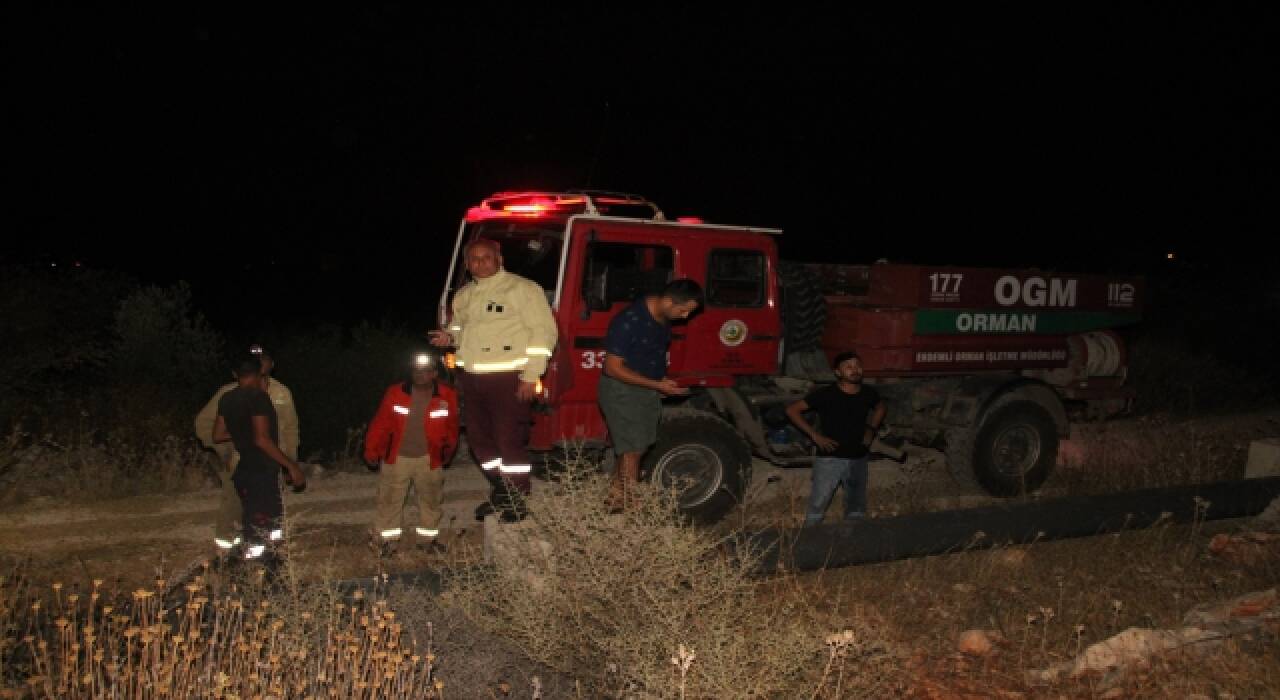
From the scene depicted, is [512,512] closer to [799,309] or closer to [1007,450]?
[799,309]

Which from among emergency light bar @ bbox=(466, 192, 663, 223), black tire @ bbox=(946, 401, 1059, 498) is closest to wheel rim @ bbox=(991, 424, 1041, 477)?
black tire @ bbox=(946, 401, 1059, 498)

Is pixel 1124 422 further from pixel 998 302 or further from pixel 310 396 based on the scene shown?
pixel 310 396

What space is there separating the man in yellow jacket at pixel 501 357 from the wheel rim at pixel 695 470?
4.39 feet

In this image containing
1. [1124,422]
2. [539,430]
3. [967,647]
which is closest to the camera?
[967,647]

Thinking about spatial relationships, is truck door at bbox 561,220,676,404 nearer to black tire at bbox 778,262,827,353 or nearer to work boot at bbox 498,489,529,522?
black tire at bbox 778,262,827,353

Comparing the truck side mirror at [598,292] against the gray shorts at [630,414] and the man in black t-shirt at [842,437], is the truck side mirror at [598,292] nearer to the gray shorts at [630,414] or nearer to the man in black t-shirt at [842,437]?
the gray shorts at [630,414]

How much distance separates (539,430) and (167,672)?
3494 millimetres

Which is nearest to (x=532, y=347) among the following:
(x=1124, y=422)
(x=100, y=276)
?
(x=100, y=276)

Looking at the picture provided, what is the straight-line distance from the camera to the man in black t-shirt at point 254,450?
527 centimetres

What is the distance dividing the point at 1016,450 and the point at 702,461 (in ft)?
10.3

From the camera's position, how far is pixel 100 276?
10328mm

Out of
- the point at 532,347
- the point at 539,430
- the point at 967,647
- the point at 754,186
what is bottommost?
the point at 967,647

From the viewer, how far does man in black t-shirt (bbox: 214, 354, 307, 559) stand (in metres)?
5.27

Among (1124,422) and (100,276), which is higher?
(100,276)
